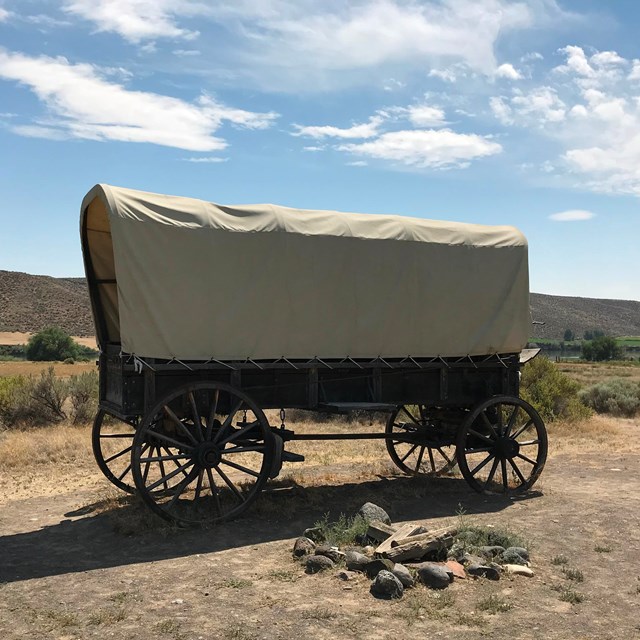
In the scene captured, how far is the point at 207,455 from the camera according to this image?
24.9ft

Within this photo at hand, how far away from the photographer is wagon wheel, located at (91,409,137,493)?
28.8ft

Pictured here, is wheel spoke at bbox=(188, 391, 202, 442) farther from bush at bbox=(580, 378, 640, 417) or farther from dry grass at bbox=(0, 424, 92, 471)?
bush at bbox=(580, 378, 640, 417)

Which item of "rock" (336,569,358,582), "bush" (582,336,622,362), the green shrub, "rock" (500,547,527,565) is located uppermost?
"bush" (582,336,622,362)

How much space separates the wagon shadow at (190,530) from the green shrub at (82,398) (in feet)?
22.7

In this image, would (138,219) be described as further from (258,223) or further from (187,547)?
(187,547)

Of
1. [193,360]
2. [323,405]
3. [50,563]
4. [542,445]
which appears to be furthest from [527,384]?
[50,563]

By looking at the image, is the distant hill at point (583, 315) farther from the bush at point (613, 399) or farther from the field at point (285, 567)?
the field at point (285, 567)

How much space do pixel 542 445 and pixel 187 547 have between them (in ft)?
16.5

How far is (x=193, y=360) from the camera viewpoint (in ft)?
25.0

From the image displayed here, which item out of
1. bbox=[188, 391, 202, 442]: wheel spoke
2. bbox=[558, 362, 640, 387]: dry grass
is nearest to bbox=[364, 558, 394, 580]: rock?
bbox=[188, 391, 202, 442]: wheel spoke

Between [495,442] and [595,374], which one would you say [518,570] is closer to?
[495,442]

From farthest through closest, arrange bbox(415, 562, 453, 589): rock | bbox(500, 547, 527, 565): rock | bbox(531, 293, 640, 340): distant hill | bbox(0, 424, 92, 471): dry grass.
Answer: bbox(531, 293, 640, 340): distant hill → bbox(0, 424, 92, 471): dry grass → bbox(500, 547, 527, 565): rock → bbox(415, 562, 453, 589): rock

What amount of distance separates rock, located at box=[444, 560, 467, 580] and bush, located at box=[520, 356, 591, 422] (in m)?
11.8

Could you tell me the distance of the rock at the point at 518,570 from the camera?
5.91 metres
